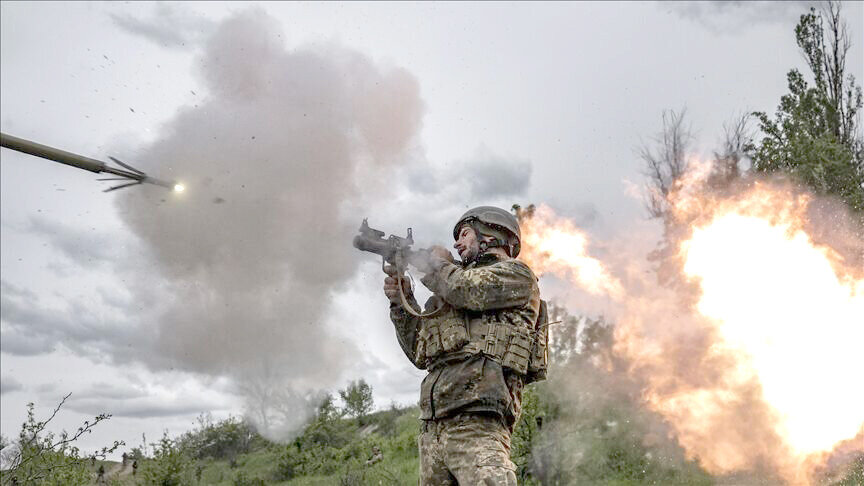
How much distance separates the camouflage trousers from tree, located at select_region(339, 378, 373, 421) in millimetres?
24429

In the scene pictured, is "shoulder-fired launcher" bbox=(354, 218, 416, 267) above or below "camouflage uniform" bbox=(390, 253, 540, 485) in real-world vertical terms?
above

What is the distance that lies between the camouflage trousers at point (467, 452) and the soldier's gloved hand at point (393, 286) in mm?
1085

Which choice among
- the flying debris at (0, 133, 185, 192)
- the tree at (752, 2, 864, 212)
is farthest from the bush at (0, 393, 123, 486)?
the tree at (752, 2, 864, 212)

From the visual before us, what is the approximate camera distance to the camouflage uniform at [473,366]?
4.91 m

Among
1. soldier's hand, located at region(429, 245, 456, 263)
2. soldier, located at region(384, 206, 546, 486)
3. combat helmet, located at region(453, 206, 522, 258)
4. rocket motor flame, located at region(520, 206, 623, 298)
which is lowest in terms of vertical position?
soldier, located at region(384, 206, 546, 486)

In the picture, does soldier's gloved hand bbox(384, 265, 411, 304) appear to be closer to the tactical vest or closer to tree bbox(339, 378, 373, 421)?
the tactical vest

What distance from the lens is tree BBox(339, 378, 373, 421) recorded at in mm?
28984

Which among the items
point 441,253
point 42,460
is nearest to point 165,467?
point 42,460

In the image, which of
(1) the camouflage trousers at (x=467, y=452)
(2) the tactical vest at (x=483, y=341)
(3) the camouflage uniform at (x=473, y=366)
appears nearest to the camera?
(1) the camouflage trousers at (x=467, y=452)

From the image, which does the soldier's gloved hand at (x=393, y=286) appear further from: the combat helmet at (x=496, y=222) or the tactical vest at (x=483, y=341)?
the combat helmet at (x=496, y=222)

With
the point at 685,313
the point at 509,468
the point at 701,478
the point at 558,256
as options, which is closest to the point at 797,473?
the point at 701,478

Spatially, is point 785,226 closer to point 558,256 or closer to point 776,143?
point 558,256

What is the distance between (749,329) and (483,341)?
9717 millimetres

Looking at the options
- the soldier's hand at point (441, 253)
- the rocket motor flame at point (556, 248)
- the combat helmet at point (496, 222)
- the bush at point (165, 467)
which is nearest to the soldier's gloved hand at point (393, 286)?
the soldier's hand at point (441, 253)
